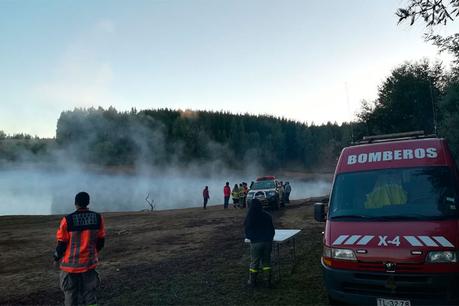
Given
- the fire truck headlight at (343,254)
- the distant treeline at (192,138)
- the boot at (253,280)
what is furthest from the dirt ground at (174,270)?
the distant treeline at (192,138)

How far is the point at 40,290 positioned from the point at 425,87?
3289 cm

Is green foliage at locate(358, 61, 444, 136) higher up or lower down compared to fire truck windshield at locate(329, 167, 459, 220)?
higher up

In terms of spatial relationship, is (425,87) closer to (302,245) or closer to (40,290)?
(302,245)

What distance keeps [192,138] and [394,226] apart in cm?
10271

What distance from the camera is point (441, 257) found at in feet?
16.0

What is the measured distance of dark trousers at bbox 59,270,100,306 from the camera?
222 inches

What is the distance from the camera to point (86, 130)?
301ft

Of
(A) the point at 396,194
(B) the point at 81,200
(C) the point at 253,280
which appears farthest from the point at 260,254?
(B) the point at 81,200

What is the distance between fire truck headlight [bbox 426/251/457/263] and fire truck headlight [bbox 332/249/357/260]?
3.21 ft

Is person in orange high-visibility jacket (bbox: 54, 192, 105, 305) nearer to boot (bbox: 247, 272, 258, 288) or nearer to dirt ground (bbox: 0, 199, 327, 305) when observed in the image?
dirt ground (bbox: 0, 199, 327, 305)

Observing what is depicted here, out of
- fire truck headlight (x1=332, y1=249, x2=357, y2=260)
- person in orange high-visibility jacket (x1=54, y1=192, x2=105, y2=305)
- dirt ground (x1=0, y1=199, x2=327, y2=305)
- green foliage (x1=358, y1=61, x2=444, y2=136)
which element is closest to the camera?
fire truck headlight (x1=332, y1=249, x2=357, y2=260)

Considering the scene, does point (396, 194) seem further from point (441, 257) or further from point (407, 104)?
point (407, 104)

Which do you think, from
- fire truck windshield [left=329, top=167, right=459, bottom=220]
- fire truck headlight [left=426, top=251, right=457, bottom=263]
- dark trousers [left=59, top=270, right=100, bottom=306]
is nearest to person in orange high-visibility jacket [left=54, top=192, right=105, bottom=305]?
dark trousers [left=59, top=270, right=100, bottom=306]

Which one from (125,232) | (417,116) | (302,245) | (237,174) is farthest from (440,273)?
(237,174)
